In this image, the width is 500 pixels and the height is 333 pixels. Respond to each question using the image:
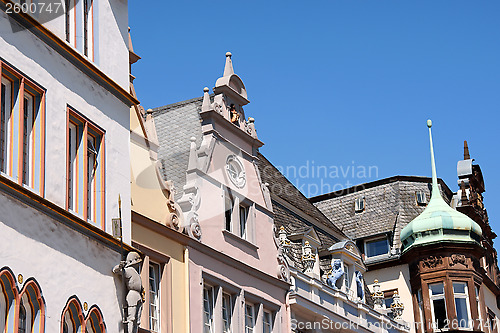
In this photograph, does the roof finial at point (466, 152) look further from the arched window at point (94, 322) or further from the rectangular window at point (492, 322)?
the arched window at point (94, 322)

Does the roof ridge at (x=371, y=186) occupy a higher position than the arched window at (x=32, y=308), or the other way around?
the roof ridge at (x=371, y=186)

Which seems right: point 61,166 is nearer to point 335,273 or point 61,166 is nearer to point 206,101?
point 206,101

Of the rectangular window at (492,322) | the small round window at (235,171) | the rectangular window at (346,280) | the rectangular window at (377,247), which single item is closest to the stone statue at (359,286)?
the rectangular window at (346,280)

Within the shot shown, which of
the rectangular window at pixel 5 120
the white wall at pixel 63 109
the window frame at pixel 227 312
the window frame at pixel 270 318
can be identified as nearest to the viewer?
the rectangular window at pixel 5 120

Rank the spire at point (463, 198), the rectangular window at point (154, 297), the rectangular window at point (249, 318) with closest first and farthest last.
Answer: the rectangular window at point (154, 297)
the rectangular window at point (249, 318)
the spire at point (463, 198)

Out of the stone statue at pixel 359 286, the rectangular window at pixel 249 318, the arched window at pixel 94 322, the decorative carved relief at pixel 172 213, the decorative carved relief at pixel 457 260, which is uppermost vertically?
the decorative carved relief at pixel 457 260

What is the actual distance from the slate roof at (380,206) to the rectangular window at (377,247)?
39cm

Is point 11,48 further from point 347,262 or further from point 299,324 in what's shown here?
point 347,262

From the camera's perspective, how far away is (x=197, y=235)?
2830cm

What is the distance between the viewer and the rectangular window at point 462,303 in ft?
152

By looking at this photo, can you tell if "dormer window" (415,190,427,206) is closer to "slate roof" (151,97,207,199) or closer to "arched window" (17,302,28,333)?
"slate roof" (151,97,207,199)

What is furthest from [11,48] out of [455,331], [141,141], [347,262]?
[455,331]

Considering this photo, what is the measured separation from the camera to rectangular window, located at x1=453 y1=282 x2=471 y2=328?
46.2 meters

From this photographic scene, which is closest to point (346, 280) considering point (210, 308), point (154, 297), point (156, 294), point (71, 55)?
point (210, 308)
